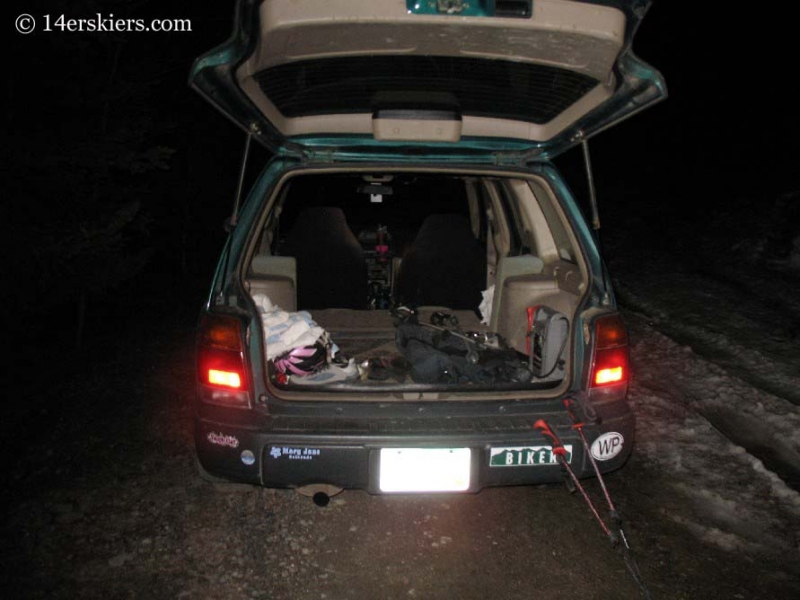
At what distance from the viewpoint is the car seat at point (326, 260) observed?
4.92 metres

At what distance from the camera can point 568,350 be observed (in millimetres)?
3006

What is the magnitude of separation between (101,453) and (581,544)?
117 inches

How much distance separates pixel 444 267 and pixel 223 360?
236 centimetres

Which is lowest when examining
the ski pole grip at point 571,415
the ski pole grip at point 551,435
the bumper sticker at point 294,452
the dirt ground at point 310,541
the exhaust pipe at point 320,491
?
→ the dirt ground at point 310,541

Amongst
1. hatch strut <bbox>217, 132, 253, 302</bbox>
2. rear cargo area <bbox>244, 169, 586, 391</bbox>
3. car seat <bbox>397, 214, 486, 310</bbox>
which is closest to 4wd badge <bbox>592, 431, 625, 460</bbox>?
rear cargo area <bbox>244, 169, 586, 391</bbox>

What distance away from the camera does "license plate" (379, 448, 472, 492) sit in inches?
106

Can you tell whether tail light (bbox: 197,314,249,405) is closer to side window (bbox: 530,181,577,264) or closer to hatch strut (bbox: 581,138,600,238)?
hatch strut (bbox: 581,138,600,238)

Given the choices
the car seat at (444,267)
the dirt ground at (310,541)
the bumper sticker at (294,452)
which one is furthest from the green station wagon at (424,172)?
the car seat at (444,267)

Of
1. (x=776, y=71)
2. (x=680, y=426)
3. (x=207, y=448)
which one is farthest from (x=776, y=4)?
(x=207, y=448)

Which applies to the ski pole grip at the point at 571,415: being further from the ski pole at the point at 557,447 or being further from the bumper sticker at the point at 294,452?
the bumper sticker at the point at 294,452

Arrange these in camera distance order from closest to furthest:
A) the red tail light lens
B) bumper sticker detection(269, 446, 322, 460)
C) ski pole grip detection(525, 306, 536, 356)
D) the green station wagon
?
the green station wagon → bumper sticker detection(269, 446, 322, 460) → the red tail light lens → ski pole grip detection(525, 306, 536, 356)

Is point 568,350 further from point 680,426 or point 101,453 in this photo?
point 101,453

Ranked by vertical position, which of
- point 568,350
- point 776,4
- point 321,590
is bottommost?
point 321,590

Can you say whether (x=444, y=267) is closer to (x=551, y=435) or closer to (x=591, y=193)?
(x=591, y=193)
